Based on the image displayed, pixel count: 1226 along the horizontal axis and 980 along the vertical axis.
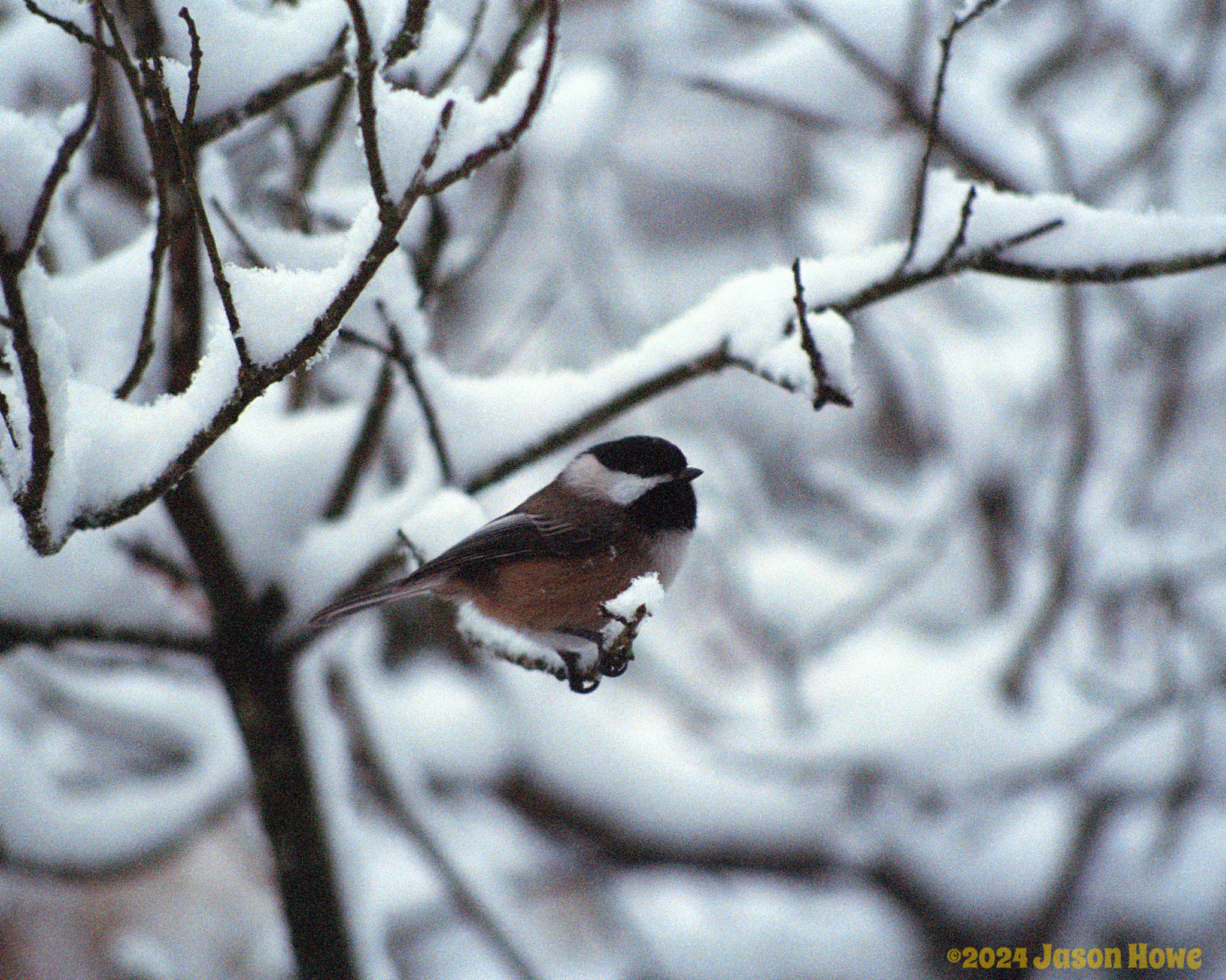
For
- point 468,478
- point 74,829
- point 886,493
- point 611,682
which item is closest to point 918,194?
point 468,478

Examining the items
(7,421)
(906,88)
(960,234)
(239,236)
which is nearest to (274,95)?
(239,236)

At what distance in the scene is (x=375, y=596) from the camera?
2072mm

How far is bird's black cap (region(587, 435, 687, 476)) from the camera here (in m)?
2.23

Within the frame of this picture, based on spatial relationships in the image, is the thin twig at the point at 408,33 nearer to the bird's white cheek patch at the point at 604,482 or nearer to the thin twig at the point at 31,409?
the thin twig at the point at 31,409

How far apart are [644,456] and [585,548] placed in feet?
0.83

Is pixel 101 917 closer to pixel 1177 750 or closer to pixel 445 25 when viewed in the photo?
pixel 1177 750

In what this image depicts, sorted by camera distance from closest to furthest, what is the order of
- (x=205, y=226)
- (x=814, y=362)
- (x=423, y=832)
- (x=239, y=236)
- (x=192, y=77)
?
(x=205, y=226), (x=192, y=77), (x=814, y=362), (x=239, y=236), (x=423, y=832)

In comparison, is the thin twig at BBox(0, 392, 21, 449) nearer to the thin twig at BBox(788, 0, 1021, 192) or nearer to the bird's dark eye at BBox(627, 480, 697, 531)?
the bird's dark eye at BBox(627, 480, 697, 531)

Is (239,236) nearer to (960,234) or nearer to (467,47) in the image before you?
(467,47)

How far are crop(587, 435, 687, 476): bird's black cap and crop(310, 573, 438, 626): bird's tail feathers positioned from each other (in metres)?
0.50

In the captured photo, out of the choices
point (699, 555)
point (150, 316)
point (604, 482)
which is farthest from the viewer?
point (699, 555)

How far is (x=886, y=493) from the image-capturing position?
7191 mm

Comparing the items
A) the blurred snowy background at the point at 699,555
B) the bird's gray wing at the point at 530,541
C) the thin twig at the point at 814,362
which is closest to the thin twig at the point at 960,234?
the blurred snowy background at the point at 699,555

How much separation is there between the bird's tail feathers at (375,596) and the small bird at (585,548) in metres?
0.03
